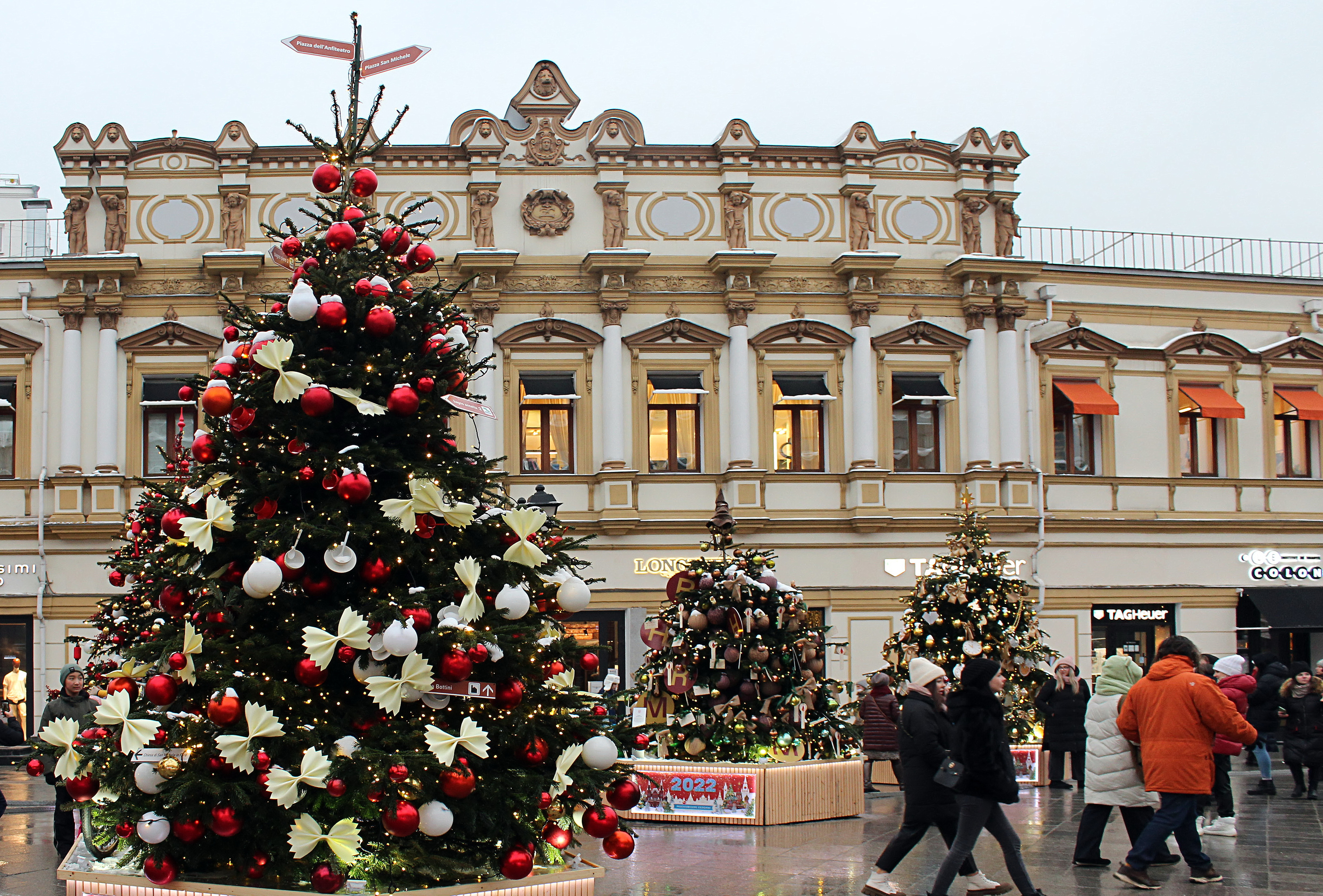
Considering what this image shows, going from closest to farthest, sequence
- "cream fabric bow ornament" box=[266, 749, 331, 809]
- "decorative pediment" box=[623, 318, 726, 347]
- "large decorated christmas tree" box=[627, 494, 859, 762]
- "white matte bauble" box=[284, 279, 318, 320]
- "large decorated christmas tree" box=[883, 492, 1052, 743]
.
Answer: "cream fabric bow ornament" box=[266, 749, 331, 809]
"white matte bauble" box=[284, 279, 318, 320]
"large decorated christmas tree" box=[627, 494, 859, 762]
"large decorated christmas tree" box=[883, 492, 1052, 743]
"decorative pediment" box=[623, 318, 726, 347]

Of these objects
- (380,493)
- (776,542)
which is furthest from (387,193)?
(380,493)

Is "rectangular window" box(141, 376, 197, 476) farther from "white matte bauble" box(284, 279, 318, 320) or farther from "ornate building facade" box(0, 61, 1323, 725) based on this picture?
"white matte bauble" box(284, 279, 318, 320)

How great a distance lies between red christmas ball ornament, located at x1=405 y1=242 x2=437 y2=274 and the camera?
850 centimetres

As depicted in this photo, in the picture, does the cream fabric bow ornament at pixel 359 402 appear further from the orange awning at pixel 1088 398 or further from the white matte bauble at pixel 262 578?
the orange awning at pixel 1088 398

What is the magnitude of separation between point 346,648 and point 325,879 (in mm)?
1195

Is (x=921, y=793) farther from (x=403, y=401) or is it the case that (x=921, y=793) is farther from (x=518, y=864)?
(x=403, y=401)

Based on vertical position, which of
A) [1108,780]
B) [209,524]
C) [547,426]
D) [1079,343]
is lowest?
[1108,780]

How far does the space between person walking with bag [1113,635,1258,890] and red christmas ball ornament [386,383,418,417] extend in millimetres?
5805

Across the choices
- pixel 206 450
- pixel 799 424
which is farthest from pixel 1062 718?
pixel 206 450

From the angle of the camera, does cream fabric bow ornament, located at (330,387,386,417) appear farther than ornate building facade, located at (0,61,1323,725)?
No

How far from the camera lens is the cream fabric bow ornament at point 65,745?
7.55 meters

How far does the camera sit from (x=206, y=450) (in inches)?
307

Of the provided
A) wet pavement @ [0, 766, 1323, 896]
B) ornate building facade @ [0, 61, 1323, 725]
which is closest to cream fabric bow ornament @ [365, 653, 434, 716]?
wet pavement @ [0, 766, 1323, 896]

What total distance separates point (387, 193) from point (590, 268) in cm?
435
